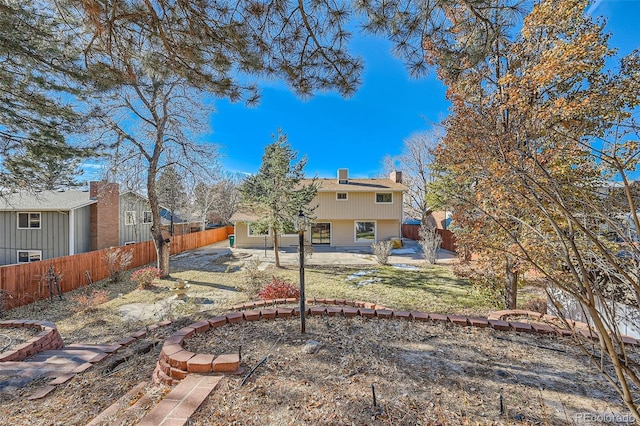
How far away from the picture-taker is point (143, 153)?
33.7 ft

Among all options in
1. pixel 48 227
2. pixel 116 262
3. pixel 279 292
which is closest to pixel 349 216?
pixel 116 262

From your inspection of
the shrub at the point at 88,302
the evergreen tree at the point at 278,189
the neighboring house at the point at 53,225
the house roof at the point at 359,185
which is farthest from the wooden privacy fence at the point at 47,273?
the house roof at the point at 359,185

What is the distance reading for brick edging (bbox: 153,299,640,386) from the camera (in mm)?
2529

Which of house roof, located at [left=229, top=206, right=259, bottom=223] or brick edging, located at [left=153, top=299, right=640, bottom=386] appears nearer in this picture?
brick edging, located at [left=153, top=299, right=640, bottom=386]

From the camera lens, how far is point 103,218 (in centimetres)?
1457

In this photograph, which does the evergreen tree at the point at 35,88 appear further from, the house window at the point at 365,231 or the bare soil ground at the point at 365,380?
the house window at the point at 365,231

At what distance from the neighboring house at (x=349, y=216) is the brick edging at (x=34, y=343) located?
40.9 feet

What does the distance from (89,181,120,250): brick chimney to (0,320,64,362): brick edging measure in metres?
10.2

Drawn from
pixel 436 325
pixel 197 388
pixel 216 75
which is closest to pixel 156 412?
pixel 197 388

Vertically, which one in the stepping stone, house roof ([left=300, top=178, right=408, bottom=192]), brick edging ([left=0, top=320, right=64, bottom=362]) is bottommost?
brick edging ([left=0, top=320, right=64, bottom=362])

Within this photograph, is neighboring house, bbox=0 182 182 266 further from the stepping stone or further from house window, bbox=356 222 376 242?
house window, bbox=356 222 376 242

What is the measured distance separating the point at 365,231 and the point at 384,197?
102 inches

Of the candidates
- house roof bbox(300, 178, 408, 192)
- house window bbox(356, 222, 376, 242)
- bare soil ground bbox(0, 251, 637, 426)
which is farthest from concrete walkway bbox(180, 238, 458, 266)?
bare soil ground bbox(0, 251, 637, 426)

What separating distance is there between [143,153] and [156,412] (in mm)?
10426
